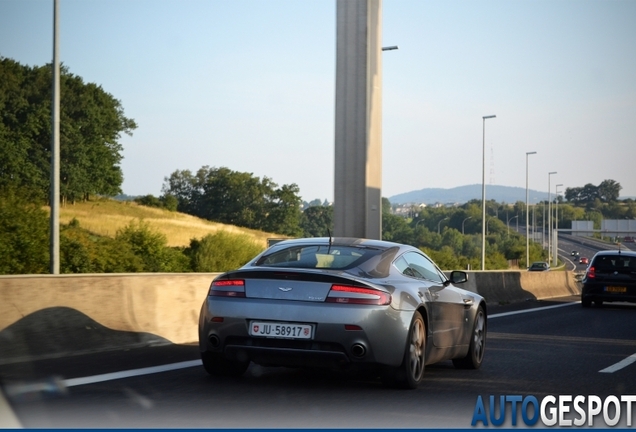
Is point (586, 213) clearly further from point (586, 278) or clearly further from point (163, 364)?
point (163, 364)

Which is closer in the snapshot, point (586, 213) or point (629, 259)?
point (629, 259)

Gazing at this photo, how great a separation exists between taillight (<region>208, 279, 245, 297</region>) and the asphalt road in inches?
29.6

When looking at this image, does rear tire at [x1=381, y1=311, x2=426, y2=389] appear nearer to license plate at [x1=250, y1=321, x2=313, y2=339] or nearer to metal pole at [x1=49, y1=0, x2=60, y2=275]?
license plate at [x1=250, y1=321, x2=313, y2=339]

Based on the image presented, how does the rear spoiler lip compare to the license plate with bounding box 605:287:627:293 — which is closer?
the rear spoiler lip

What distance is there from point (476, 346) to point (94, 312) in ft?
13.4

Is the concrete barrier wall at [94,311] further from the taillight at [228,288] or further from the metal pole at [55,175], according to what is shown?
the metal pole at [55,175]

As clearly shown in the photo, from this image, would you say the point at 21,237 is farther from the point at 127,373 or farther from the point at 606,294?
the point at 127,373

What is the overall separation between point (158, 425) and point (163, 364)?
3.50 metres

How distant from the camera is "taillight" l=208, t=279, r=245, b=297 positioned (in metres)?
8.55

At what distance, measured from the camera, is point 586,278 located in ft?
87.7

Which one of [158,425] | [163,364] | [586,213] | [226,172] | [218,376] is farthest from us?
[586,213]

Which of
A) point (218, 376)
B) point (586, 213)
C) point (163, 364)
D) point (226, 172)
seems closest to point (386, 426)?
point (218, 376)

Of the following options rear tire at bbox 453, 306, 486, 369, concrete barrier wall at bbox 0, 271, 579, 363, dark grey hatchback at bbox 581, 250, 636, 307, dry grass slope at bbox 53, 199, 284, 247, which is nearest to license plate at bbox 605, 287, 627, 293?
dark grey hatchback at bbox 581, 250, 636, 307

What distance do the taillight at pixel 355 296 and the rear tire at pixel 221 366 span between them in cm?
118
